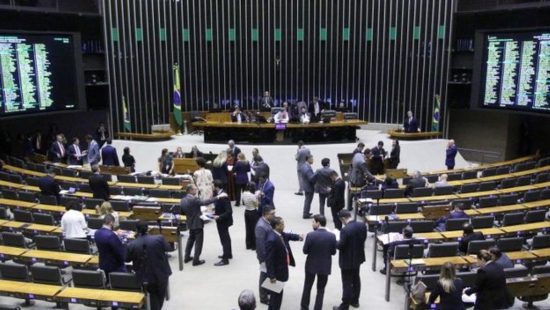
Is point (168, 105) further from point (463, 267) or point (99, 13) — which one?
point (463, 267)

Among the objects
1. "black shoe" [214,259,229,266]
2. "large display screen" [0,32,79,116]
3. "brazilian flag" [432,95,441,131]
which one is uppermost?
"large display screen" [0,32,79,116]

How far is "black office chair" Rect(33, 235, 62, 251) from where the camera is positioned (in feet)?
24.1

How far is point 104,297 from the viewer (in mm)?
5906

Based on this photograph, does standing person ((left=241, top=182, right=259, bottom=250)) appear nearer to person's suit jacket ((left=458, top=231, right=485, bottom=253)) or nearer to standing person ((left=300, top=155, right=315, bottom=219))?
standing person ((left=300, top=155, right=315, bottom=219))

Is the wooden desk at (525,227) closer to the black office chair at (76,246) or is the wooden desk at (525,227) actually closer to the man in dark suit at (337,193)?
the man in dark suit at (337,193)

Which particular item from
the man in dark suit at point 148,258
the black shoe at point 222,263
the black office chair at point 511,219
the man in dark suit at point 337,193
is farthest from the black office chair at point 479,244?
the man in dark suit at point 148,258

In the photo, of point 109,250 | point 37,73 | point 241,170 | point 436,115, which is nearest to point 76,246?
point 109,250

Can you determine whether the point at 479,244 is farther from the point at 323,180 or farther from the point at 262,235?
the point at 323,180

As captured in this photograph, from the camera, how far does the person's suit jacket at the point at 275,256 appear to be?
19.5ft

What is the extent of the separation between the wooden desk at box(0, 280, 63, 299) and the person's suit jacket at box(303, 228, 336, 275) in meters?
3.12

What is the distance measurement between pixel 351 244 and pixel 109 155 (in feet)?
27.1

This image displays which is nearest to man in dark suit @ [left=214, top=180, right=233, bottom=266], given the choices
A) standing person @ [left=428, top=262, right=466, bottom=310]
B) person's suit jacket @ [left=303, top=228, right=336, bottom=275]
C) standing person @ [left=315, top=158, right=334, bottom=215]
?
person's suit jacket @ [left=303, top=228, right=336, bottom=275]

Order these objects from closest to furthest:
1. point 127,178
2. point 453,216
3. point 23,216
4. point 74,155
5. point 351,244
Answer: point 351,244 < point 453,216 < point 23,216 < point 127,178 < point 74,155

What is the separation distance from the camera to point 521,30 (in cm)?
1359
